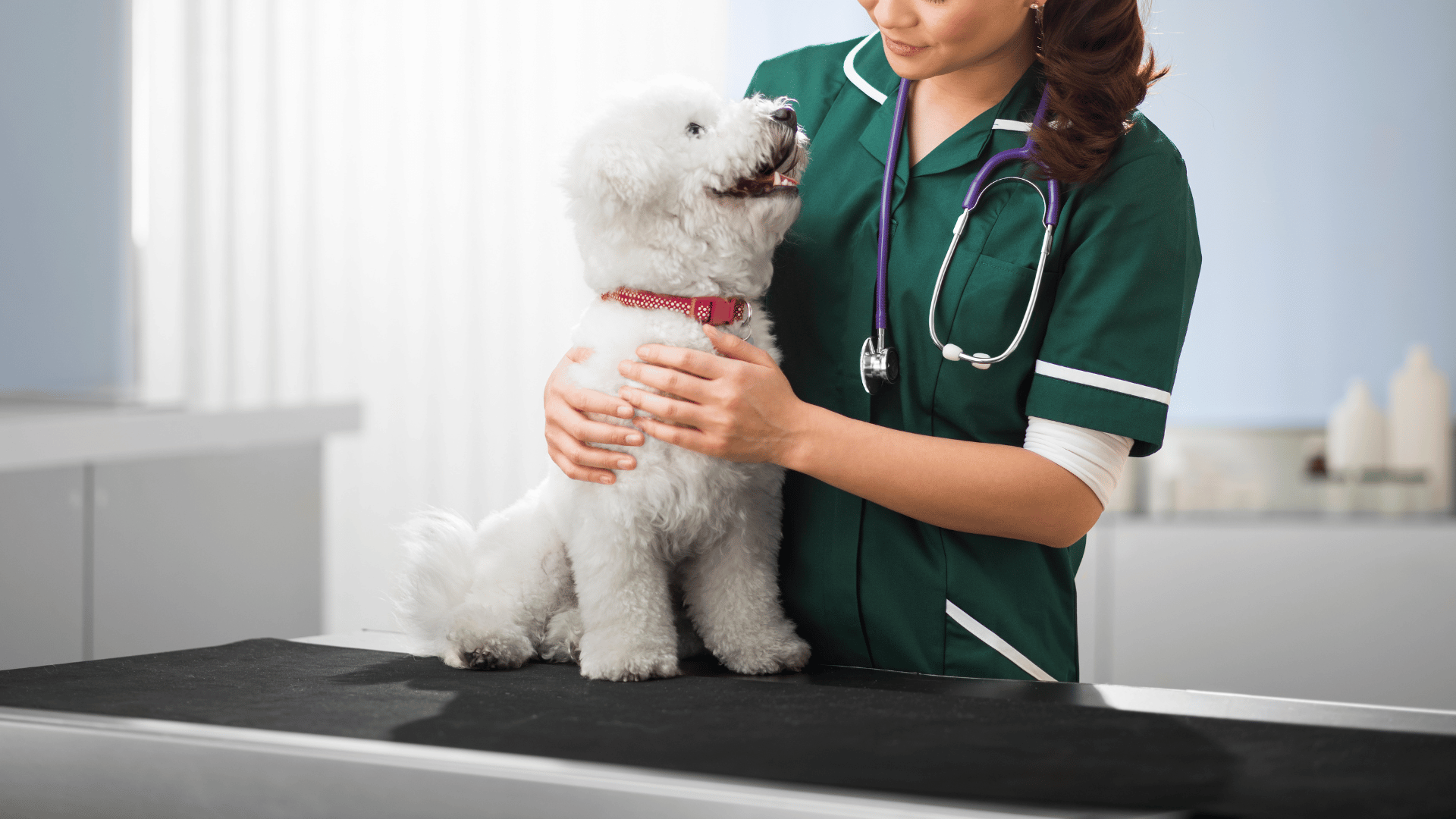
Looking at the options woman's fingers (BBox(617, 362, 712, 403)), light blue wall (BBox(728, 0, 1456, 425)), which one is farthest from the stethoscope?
light blue wall (BBox(728, 0, 1456, 425))

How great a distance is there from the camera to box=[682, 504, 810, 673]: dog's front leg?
1.13 m

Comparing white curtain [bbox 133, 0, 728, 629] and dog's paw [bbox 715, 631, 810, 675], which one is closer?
dog's paw [bbox 715, 631, 810, 675]

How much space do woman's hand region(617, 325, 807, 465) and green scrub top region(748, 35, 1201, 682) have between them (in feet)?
0.56

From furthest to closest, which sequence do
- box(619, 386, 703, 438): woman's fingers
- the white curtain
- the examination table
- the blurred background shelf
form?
the white curtain < the blurred background shelf < box(619, 386, 703, 438): woman's fingers < the examination table

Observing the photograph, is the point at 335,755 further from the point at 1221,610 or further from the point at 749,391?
the point at 1221,610

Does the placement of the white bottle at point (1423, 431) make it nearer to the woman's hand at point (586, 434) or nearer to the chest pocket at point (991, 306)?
the chest pocket at point (991, 306)

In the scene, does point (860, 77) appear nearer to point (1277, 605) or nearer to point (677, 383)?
point (677, 383)

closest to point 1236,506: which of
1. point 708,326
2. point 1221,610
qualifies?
point 1221,610

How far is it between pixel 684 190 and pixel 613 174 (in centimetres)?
7

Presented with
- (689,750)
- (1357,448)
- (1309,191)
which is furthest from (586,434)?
(1309,191)

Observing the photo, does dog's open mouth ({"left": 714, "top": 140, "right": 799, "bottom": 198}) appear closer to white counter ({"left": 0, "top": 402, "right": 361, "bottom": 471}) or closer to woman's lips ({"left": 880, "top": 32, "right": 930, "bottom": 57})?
woman's lips ({"left": 880, "top": 32, "right": 930, "bottom": 57})

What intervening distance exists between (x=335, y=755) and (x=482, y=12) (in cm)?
275

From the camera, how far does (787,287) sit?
1.28 metres

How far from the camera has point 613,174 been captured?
1.07 meters
